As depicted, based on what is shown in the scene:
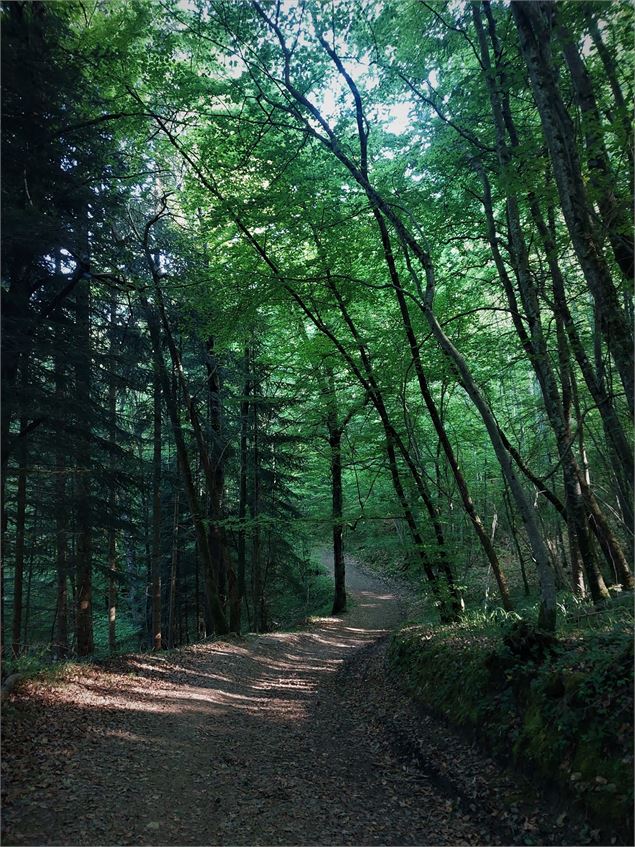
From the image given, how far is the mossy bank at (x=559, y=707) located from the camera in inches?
140

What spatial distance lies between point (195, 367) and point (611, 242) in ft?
39.0

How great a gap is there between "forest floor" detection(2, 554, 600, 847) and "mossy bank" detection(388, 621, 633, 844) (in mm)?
262

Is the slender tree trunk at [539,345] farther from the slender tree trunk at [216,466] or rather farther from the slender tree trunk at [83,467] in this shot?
the slender tree trunk at [216,466]

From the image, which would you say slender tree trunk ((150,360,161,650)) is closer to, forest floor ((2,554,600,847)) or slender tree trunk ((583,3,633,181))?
forest floor ((2,554,600,847))

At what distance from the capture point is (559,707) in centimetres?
430

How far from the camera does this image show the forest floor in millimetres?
3910

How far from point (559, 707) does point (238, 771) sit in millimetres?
3394

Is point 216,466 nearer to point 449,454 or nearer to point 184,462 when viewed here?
point 184,462

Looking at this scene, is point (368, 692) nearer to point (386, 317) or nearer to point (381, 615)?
point (386, 317)

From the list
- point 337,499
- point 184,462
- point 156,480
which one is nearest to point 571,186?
point 184,462

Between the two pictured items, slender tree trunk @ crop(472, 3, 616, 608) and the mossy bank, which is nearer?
the mossy bank

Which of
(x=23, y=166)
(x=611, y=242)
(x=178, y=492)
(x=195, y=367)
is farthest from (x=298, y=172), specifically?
(x=178, y=492)

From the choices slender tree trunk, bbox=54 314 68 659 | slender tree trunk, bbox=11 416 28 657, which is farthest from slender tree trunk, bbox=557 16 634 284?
slender tree trunk, bbox=11 416 28 657

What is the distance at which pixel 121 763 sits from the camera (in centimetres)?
483
